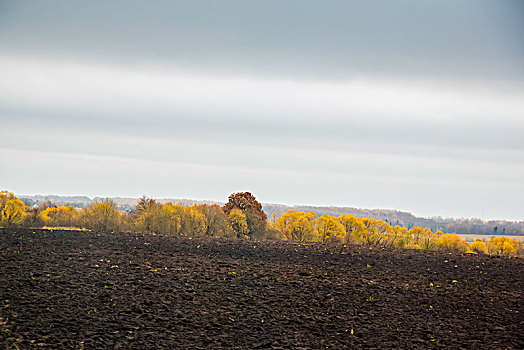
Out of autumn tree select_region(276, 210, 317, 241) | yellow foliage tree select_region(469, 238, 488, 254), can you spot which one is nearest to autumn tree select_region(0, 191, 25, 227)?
autumn tree select_region(276, 210, 317, 241)

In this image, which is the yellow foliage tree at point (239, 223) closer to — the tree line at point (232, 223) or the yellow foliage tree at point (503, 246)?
the tree line at point (232, 223)

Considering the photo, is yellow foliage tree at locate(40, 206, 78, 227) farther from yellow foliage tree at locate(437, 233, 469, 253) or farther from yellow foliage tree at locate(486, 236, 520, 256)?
yellow foliage tree at locate(486, 236, 520, 256)

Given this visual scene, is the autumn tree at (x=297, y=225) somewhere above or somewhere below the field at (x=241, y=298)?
above

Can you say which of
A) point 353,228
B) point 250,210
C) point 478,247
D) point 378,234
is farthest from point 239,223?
point 478,247

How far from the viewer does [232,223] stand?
21156 millimetres

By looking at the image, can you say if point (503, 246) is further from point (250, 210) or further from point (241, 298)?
point (241, 298)

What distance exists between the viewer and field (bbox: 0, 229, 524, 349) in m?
8.13

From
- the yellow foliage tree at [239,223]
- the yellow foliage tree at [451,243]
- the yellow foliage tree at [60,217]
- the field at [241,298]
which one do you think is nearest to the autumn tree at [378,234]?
the yellow foliage tree at [451,243]

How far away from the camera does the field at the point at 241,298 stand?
813cm

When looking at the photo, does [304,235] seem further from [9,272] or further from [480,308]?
[9,272]

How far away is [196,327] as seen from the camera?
850 cm

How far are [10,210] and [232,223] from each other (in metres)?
9.88

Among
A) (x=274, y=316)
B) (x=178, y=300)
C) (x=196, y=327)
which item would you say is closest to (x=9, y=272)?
(x=178, y=300)

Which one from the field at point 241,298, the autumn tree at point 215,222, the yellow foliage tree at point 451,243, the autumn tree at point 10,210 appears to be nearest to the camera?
the field at point 241,298
